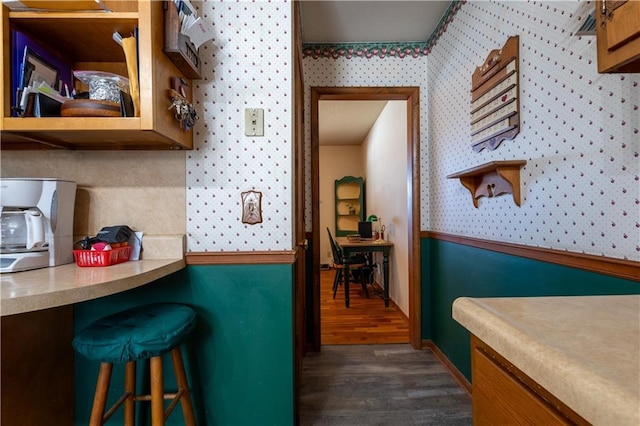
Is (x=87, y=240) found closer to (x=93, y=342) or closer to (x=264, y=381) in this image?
(x=93, y=342)

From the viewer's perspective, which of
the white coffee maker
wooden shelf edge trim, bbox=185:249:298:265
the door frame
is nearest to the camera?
the white coffee maker

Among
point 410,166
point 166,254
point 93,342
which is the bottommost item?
point 93,342

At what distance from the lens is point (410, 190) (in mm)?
2504

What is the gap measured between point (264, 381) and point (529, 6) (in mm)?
2039

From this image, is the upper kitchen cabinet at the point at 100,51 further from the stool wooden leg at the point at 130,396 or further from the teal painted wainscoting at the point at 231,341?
the stool wooden leg at the point at 130,396

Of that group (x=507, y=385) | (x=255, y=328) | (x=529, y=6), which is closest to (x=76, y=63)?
(x=255, y=328)

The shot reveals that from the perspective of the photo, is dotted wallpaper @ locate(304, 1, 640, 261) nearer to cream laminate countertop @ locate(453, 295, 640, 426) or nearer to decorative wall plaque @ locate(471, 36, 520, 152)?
decorative wall plaque @ locate(471, 36, 520, 152)

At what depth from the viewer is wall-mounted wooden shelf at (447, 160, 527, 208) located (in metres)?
1.38

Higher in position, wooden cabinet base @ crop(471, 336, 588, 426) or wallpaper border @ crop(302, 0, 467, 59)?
wallpaper border @ crop(302, 0, 467, 59)

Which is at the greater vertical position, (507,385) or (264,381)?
(507,385)

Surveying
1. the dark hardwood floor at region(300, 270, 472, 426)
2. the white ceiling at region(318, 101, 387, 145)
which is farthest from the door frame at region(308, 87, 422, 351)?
the white ceiling at region(318, 101, 387, 145)

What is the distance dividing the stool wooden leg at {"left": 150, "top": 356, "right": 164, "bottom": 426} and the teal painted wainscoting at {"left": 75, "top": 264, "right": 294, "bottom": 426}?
0.29m

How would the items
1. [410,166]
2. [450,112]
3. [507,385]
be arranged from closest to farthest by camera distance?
[507,385] < [450,112] < [410,166]

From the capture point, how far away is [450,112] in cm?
209
